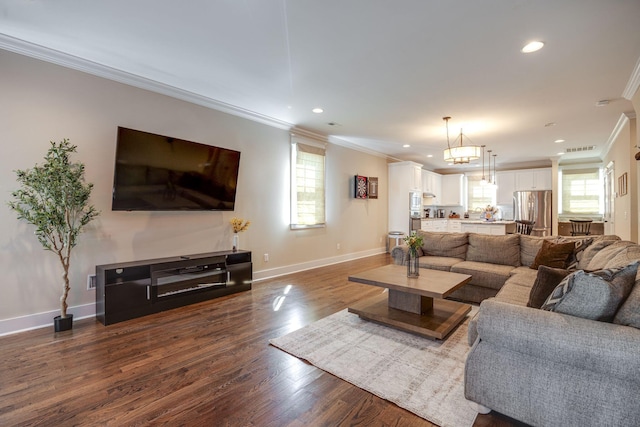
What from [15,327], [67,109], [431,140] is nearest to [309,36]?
[67,109]

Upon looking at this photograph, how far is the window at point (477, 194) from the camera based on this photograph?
9.54 meters

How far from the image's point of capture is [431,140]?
625 cm

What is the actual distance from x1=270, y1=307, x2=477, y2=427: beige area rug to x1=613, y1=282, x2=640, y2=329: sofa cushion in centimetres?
91

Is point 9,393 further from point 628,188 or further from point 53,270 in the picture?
point 628,188

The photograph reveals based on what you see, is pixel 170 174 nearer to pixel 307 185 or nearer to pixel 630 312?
pixel 307 185

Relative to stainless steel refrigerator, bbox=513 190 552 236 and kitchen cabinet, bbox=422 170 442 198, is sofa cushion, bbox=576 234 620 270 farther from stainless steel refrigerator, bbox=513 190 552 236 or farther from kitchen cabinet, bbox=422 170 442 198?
stainless steel refrigerator, bbox=513 190 552 236

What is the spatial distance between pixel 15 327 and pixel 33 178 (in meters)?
1.44

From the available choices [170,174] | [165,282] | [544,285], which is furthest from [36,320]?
[544,285]

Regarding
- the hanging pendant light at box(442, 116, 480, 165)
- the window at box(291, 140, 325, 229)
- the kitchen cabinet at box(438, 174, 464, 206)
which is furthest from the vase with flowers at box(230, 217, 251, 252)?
the kitchen cabinet at box(438, 174, 464, 206)

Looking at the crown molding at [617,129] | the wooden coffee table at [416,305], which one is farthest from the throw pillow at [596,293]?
the crown molding at [617,129]

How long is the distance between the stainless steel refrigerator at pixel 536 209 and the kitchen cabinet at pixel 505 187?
→ 0.28 meters

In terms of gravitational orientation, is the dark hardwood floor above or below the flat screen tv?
below

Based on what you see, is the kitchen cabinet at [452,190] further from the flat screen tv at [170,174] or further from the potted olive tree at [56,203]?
the potted olive tree at [56,203]

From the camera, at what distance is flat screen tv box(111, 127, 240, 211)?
3275mm
